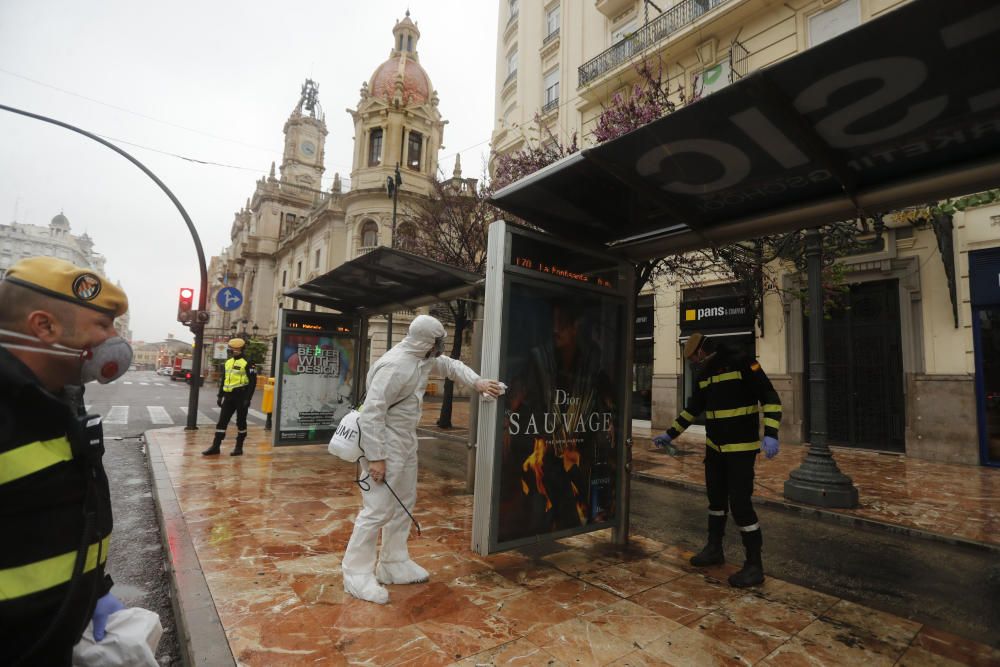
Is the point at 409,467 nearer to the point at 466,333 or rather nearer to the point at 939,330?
the point at 939,330

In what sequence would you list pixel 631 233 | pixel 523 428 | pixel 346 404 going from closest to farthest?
1. pixel 523 428
2. pixel 631 233
3. pixel 346 404

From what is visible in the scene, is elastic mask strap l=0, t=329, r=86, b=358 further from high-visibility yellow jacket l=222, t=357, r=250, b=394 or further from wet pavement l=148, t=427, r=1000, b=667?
high-visibility yellow jacket l=222, t=357, r=250, b=394

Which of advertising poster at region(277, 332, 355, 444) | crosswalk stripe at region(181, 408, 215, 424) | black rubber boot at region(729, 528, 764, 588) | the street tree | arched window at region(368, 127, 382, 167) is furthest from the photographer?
arched window at region(368, 127, 382, 167)

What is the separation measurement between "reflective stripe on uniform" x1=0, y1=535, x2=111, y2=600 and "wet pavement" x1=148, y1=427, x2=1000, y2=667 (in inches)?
70.3

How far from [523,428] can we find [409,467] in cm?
93

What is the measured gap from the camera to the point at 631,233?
4.84 m

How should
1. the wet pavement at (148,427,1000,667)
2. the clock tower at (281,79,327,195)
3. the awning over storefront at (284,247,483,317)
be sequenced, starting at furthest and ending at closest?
A: the clock tower at (281,79,327,195) < the awning over storefront at (284,247,483,317) < the wet pavement at (148,427,1000,667)

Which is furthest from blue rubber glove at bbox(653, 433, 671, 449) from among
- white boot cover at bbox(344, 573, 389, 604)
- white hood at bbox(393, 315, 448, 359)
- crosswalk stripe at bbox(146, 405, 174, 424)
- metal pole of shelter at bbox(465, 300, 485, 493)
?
crosswalk stripe at bbox(146, 405, 174, 424)

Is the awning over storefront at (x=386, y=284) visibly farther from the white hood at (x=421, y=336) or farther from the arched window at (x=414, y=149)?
the arched window at (x=414, y=149)

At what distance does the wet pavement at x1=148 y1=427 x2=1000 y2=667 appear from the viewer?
2900 millimetres

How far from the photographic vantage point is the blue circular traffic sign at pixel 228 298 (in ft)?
43.3

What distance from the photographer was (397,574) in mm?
3779

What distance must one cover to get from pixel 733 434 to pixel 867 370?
1063cm

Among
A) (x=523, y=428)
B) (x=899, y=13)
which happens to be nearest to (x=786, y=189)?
(x=899, y=13)
